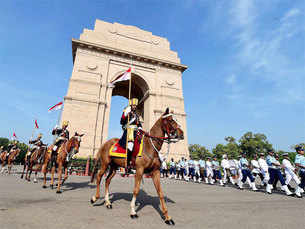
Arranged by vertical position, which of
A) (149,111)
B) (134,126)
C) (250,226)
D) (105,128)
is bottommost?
(250,226)

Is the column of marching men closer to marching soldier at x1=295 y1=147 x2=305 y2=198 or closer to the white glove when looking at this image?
marching soldier at x1=295 y1=147 x2=305 y2=198

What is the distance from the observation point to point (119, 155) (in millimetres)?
4809

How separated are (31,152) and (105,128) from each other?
11628 millimetres

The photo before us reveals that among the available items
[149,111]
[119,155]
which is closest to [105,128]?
[149,111]

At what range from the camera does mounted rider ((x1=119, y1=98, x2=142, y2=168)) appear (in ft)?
15.0

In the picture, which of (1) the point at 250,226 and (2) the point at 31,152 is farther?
(2) the point at 31,152

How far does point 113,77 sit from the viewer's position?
24.5m

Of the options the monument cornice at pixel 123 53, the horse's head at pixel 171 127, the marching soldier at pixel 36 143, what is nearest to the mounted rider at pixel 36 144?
the marching soldier at pixel 36 143

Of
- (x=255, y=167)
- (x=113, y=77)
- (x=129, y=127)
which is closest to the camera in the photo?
(x=129, y=127)

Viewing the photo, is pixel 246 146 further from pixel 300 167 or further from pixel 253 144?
pixel 300 167

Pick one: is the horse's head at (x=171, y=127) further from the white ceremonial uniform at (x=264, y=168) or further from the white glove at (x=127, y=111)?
the white ceremonial uniform at (x=264, y=168)

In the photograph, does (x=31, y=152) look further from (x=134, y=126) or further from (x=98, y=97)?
(x=98, y=97)

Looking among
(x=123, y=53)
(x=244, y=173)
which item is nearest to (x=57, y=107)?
(x=244, y=173)

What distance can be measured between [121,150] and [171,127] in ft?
5.42
